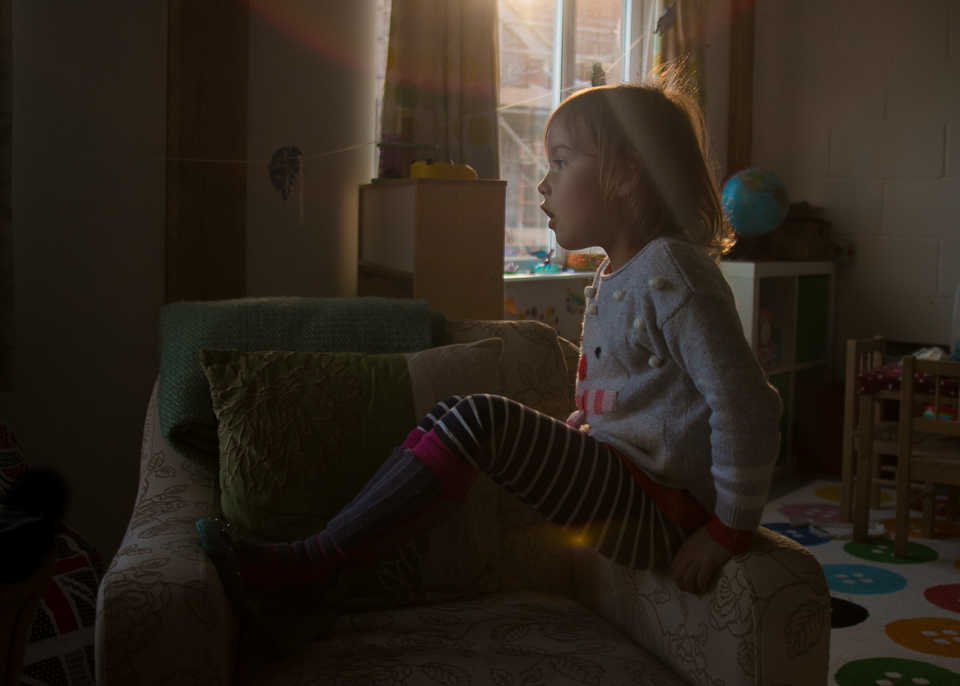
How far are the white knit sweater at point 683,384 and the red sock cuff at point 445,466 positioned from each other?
9.6 inches

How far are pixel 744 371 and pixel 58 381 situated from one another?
1.60 m

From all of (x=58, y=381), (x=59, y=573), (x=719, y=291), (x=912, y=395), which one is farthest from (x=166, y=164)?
(x=912, y=395)

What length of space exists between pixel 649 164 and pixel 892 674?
129 cm

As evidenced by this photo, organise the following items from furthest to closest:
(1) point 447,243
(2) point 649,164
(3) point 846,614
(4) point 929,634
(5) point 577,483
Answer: (1) point 447,243 < (3) point 846,614 < (4) point 929,634 < (2) point 649,164 < (5) point 577,483

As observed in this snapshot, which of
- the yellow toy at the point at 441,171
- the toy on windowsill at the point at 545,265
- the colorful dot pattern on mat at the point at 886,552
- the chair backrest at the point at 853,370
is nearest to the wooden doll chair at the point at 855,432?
the chair backrest at the point at 853,370

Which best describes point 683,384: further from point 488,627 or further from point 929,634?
point 929,634

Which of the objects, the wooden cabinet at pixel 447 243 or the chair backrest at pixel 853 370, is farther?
the chair backrest at pixel 853 370

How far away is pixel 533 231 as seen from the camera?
128 inches

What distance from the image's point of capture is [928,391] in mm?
2455

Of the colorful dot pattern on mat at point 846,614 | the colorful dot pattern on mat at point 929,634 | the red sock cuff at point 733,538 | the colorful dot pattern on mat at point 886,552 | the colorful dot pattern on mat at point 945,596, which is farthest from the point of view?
the colorful dot pattern on mat at point 886,552

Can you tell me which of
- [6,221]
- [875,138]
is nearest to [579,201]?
[6,221]

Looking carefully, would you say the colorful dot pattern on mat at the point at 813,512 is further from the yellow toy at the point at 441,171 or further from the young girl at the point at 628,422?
the young girl at the point at 628,422

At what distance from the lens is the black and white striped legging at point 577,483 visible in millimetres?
1060

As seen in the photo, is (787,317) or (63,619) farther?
(787,317)
